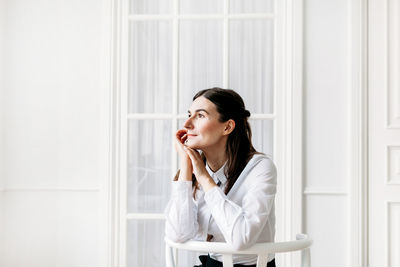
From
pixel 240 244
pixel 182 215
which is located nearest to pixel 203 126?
pixel 182 215

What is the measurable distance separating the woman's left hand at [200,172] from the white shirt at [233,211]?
3 centimetres

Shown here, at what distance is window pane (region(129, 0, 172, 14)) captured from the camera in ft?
11.1

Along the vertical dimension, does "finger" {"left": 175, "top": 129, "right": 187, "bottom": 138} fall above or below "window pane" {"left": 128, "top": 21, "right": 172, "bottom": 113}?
below

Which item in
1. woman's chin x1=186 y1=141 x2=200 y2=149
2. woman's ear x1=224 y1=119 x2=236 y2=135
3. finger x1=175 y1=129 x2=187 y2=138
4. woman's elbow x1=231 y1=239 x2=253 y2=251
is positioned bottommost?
woman's elbow x1=231 y1=239 x2=253 y2=251

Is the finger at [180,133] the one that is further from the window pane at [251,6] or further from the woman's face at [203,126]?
the window pane at [251,6]

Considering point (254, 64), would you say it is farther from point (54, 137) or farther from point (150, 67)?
point (54, 137)

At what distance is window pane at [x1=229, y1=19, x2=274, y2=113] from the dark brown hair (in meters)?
1.39

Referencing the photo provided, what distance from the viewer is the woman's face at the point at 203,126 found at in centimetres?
180

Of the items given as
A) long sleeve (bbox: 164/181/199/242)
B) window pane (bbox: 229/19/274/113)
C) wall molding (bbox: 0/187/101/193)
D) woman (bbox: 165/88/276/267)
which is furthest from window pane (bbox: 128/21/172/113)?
long sleeve (bbox: 164/181/199/242)

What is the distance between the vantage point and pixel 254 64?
3322mm

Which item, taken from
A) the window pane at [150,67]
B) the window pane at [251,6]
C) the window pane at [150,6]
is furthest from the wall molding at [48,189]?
the window pane at [251,6]

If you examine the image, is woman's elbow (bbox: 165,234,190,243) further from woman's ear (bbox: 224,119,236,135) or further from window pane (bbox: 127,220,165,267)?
window pane (bbox: 127,220,165,267)

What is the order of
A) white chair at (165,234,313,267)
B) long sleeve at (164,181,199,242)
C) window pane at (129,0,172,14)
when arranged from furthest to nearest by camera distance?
window pane at (129,0,172,14)
long sleeve at (164,181,199,242)
white chair at (165,234,313,267)

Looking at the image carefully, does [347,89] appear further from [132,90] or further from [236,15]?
[132,90]
